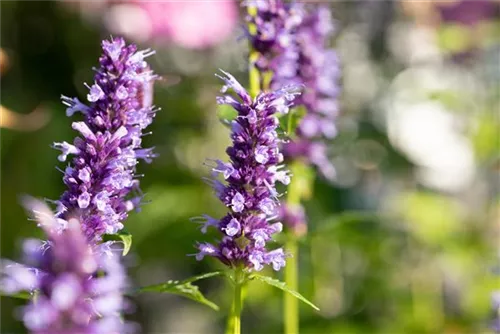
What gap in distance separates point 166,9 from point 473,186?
1330 millimetres

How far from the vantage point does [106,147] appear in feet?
2.87

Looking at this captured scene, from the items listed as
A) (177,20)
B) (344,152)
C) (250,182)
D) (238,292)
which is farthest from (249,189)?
(344,152)

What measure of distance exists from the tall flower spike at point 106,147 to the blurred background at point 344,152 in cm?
99

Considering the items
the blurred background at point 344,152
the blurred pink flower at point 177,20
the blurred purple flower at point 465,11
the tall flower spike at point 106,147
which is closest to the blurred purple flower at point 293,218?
the blurred background at point 344,152

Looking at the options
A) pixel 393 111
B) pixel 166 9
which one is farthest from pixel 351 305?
pixel 166 9

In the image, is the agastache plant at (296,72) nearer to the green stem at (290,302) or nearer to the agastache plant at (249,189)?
the green stem at (290,302)

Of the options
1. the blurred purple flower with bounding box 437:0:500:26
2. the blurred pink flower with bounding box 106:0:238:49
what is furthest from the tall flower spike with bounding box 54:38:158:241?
the blurred purple flower with bounding box 437:0:500:26

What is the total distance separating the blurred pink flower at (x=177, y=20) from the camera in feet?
7.13

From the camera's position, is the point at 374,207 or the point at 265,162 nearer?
the point at 265,162

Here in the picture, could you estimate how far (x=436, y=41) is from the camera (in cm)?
233

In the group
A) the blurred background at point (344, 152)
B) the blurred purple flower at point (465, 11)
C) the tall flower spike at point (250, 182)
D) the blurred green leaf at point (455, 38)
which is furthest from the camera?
the blurred purple flower at point (465, 11)

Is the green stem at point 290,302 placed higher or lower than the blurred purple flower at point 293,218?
lower

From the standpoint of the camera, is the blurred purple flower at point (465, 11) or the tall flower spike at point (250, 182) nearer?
the tall flower spike at point (250, 182)

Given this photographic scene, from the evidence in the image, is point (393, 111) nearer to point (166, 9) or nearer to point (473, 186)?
point (473, 186)
